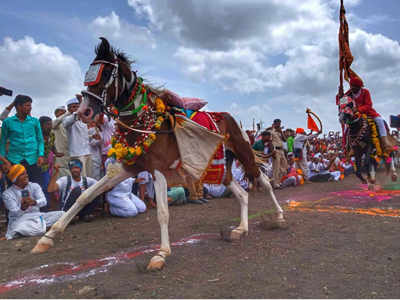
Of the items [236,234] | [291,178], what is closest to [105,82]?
[236,234]

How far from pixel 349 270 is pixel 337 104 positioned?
21.7ft

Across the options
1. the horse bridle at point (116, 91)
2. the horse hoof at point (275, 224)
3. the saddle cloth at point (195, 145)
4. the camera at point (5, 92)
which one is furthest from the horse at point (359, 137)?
the camera at point (5, 92)

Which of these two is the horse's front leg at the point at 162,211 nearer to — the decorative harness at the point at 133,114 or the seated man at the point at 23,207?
the decorative harness at the point at 133,114

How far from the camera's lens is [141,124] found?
3928 millimetres

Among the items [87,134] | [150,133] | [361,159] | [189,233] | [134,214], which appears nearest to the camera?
[150,133]

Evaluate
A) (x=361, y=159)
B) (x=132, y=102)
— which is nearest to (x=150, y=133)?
(x=132, y=102)

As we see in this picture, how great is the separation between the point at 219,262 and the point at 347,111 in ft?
21.4

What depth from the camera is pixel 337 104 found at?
909 centimetres

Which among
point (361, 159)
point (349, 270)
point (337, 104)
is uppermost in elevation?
point (337, 104)

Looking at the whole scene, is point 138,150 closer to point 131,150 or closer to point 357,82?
point 131,150

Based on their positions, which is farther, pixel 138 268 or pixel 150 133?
pixel 150 133

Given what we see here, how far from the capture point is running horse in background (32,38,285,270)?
12.1ft

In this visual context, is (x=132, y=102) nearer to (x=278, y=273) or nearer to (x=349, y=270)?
(x=278, y=273)

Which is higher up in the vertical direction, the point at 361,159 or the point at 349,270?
the point at 361,159
